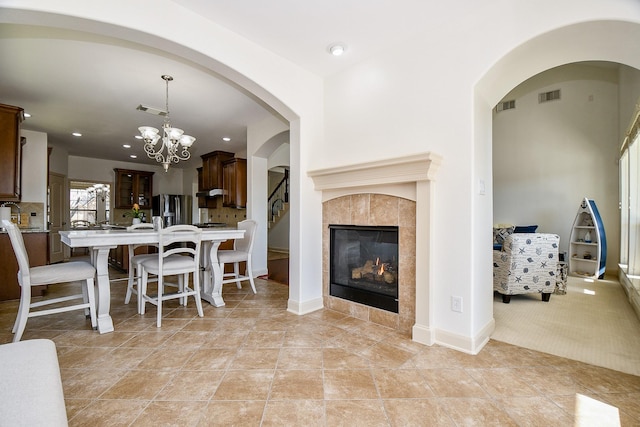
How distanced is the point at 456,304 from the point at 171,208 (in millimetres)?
7862

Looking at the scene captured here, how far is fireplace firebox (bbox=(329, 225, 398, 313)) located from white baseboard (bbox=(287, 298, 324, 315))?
19 centimetres

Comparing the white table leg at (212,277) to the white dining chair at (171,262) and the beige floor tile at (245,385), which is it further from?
the beige floor tile at (245,385)

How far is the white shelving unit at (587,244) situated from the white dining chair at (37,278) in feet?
23.9

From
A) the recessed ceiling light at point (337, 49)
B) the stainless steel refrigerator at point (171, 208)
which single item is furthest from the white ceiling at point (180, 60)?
the stainless steel refrigerator at point (171, 208)

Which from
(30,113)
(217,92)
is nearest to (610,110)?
(217,92)

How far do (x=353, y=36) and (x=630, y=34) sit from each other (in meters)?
1.91

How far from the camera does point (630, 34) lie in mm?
1880

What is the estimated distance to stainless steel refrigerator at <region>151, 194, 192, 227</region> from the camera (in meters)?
8.15

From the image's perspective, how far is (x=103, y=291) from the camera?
280 cm

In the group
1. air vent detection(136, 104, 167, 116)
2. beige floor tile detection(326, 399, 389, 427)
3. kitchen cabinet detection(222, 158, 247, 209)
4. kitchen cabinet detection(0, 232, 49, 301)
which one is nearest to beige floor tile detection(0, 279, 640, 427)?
beige floor tile detection(326, 399, 389, 427)

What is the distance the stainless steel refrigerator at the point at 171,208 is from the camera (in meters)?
8.15

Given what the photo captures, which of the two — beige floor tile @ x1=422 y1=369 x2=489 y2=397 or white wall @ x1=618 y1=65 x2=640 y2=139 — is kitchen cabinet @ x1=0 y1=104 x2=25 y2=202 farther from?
white wall @ x1=618 y1=65 x2=640 y2=139

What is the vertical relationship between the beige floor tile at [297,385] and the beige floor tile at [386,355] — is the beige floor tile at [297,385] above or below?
above

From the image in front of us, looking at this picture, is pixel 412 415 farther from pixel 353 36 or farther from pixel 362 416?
pixel 353 36
